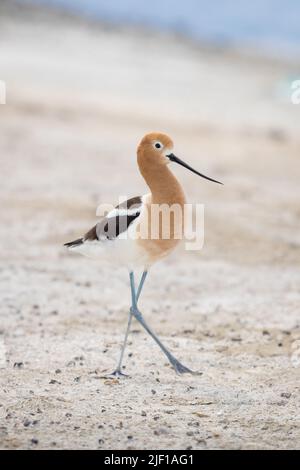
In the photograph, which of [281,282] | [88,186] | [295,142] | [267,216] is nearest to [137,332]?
[281,282]

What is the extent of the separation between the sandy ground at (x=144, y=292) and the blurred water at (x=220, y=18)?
58.0 ft


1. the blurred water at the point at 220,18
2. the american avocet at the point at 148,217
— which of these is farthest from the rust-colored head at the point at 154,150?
the blurred water at the point at 220,18

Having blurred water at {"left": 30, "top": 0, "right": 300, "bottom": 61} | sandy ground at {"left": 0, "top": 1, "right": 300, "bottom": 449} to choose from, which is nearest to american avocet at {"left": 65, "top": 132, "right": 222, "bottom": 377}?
sandy ground at {"left": 0, "top": 1, "right": 300, "bottom": 449}

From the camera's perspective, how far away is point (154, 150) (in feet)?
18.1

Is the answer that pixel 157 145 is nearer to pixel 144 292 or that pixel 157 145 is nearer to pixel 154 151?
pixel 154 151

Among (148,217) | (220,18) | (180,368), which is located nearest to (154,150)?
(148,217)

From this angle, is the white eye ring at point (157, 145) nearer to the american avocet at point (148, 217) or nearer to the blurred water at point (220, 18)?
the american avocet at point (148, 217)

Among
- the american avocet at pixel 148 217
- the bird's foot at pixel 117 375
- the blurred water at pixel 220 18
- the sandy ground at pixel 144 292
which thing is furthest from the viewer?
the blurred water at pixel 220 18

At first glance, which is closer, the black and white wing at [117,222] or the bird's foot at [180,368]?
the black and white wing at [117,222]

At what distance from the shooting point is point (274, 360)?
6.26 metres

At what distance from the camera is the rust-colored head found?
552cm

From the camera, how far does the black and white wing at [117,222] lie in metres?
5.57

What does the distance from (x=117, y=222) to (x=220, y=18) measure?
3855 cm
